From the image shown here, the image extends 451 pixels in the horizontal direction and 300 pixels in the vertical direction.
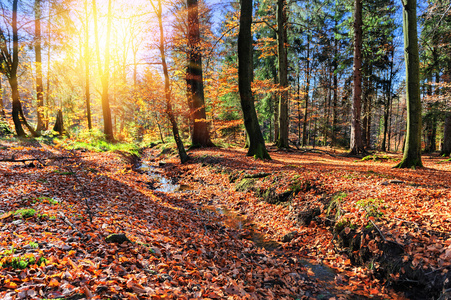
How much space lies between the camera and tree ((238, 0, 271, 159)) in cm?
964

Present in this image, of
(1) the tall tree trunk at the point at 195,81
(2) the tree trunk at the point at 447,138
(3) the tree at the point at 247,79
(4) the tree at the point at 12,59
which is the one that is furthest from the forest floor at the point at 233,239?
(2) the tree trunk at the point at 447,138

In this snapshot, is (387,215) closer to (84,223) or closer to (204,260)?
(204,260)

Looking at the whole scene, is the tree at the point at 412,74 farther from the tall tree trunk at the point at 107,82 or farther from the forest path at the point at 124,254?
the tall tree trunk at the point at 107,82

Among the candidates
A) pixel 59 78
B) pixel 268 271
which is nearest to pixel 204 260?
pixel 268 271

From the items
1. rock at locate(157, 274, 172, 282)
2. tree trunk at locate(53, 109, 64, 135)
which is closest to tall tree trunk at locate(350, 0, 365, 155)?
rock at locate(157, 274, 172, 282)

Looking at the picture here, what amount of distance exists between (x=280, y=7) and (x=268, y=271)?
1448 cm

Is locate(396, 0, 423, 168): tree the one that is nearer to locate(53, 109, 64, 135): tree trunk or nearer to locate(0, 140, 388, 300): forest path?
locate(0, 140, 388, 300): forest path

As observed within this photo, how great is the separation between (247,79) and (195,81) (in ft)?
18.5

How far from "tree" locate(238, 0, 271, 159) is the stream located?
3897 millimetres

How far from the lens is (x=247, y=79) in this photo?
10188 mm

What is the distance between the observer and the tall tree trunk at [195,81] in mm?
12883

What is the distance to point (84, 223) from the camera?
397cm

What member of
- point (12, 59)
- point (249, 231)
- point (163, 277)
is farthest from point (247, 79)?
point (12, 59)

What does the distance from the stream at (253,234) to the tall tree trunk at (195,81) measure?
5026 mm
